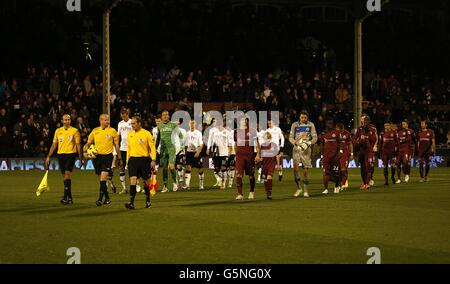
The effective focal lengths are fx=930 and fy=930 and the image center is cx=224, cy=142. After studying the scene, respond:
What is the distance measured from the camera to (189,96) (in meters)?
41.8

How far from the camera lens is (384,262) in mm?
13703

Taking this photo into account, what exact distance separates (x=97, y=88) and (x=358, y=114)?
12.0m

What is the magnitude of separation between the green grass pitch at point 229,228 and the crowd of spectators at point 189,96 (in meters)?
11.6

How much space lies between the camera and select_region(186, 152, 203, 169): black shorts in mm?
29578

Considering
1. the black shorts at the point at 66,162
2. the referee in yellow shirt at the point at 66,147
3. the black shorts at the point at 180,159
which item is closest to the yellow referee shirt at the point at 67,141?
the referee in yellow shirt at the point at 66,147

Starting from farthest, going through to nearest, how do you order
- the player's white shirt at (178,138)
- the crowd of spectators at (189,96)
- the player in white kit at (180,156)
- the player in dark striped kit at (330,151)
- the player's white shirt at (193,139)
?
1. the crowd of spectators at (189,96)
2. the player's white shirt at (193,139)
3. the player in white kit at (180,156)
4. the player's white shirt at (178,138)
5. the player in dark striped kit at (330,151)

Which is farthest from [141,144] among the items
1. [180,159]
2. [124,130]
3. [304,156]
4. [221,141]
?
[221,141]

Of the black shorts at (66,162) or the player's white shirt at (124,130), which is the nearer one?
the black shorts at (66,162)

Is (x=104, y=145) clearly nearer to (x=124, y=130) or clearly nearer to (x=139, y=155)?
(x=139, y=155)

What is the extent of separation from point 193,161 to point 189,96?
39.6 feet

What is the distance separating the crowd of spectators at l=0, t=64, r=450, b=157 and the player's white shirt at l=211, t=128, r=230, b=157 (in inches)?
383

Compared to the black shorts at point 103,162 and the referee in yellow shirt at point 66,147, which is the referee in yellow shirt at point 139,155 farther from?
the referee in yellow shirt at point 66,147

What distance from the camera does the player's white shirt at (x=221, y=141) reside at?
30.0 m

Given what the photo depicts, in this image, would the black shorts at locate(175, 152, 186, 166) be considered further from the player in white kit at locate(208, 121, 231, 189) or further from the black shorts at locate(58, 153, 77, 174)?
the black shorts at locate(58, 153, 77, 174)
